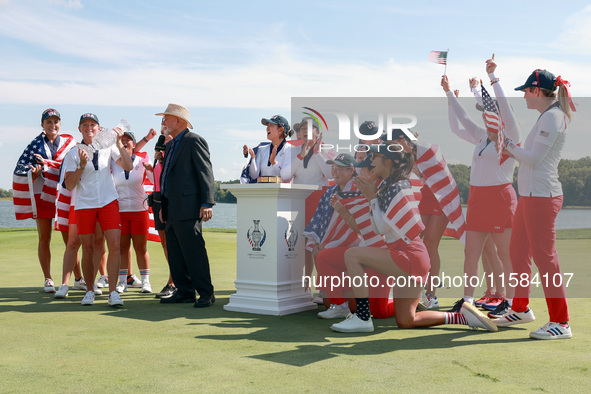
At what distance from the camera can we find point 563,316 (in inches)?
169

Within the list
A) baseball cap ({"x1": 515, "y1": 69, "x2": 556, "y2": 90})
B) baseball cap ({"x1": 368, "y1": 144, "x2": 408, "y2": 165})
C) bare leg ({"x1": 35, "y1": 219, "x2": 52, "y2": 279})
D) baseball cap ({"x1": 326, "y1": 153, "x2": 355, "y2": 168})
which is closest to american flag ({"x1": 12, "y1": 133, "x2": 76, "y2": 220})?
bare leg ({"x1": 35, "y1": 219, "x2": 52, "y2": 279})

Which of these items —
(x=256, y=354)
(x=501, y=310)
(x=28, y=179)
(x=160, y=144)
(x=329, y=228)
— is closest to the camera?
(x=256, y=354)

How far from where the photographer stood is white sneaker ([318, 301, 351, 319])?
5.14 metres

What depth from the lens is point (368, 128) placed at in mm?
5512

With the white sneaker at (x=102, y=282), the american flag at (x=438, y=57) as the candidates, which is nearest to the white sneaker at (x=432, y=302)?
the american flag at (x=438, y=57)

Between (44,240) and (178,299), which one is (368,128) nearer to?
(178,299)

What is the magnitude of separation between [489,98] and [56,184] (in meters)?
4.65

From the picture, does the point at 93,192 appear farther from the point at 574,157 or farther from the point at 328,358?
the point at 574,157

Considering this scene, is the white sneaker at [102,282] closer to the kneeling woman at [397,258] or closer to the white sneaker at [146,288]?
the white sneaker at [146,288]

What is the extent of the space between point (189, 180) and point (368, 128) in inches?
69.8

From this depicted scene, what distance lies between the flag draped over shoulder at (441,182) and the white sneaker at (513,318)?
83 cm

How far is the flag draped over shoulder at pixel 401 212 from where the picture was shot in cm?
444

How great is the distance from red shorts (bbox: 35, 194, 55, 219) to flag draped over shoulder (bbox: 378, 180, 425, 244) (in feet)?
13.2

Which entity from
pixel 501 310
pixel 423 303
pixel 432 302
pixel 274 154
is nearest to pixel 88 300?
pixel 274 154
